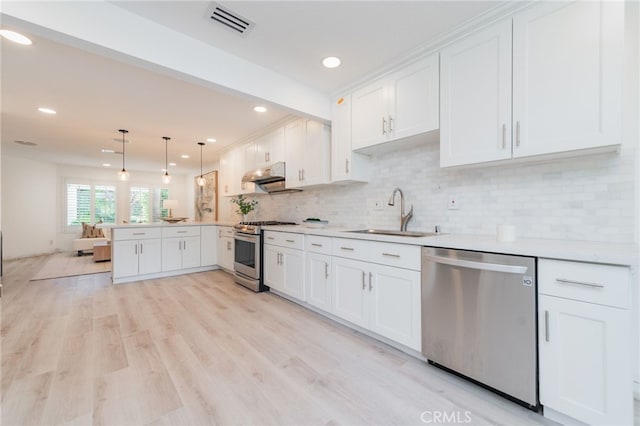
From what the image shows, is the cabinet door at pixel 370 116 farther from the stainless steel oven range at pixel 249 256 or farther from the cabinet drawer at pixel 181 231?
the cabinet drawer at pixel 181 231

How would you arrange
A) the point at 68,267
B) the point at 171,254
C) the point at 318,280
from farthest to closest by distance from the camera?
the point at 68,267 → the point at 171,254 → the point at 318,280

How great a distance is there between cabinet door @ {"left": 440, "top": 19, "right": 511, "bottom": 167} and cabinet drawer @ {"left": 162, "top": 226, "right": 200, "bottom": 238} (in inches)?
172

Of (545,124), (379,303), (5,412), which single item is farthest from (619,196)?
(5,412)

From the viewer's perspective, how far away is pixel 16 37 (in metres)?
2.02

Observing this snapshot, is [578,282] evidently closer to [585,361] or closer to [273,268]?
[585,361]

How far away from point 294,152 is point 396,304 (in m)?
2.43

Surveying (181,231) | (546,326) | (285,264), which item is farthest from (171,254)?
(546,326)

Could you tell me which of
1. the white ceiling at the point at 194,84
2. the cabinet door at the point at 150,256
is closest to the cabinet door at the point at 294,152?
the white ceiling at the point at 194,84

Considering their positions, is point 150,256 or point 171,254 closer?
point 150,256

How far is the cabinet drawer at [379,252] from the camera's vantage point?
1964 millimetres

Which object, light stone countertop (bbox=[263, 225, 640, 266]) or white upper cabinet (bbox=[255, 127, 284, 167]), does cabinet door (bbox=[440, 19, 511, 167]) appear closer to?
light stone countertop (bbox=[263, 225, 640, 266])

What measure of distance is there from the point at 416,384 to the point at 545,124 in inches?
71.2

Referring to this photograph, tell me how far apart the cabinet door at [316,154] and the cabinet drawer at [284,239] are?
74cm

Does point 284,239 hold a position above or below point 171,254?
above
